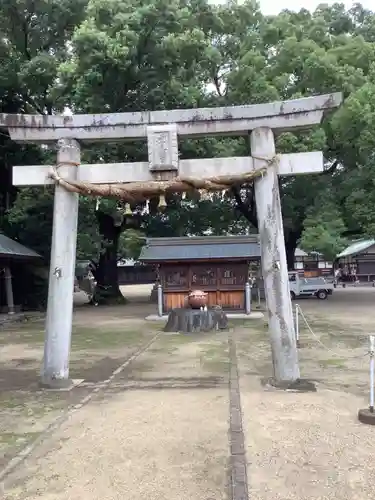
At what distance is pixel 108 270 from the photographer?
3231 centimetres

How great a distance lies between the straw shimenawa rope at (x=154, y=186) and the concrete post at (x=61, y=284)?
0.86 feet

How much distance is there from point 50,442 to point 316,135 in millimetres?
18876

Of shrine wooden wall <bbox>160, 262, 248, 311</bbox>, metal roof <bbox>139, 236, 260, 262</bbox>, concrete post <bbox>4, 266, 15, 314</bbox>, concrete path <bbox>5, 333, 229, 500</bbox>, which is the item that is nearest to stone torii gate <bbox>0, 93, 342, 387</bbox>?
concrete path <bbox>5, 333, 229, 500</bbox>

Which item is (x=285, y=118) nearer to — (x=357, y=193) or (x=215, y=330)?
(x=215, y=330)

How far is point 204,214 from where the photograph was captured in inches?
1249

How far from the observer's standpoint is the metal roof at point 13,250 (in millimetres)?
21734

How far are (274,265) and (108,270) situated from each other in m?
24.6

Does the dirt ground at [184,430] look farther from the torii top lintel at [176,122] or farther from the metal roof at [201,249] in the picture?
the metal roof at [201,249]

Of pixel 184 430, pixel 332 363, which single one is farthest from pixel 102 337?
pixel 184 430

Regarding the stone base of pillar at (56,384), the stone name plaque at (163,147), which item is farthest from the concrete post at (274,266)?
the stone base of pillar at (56,384)

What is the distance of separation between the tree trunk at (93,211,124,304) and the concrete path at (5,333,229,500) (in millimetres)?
22813

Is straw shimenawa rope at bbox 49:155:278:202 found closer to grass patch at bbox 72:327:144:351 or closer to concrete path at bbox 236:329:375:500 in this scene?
concrete path at bbox 236:329:375:500

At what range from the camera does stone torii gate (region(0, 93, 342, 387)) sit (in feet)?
28.0

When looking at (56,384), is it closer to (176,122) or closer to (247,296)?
(176,122)
